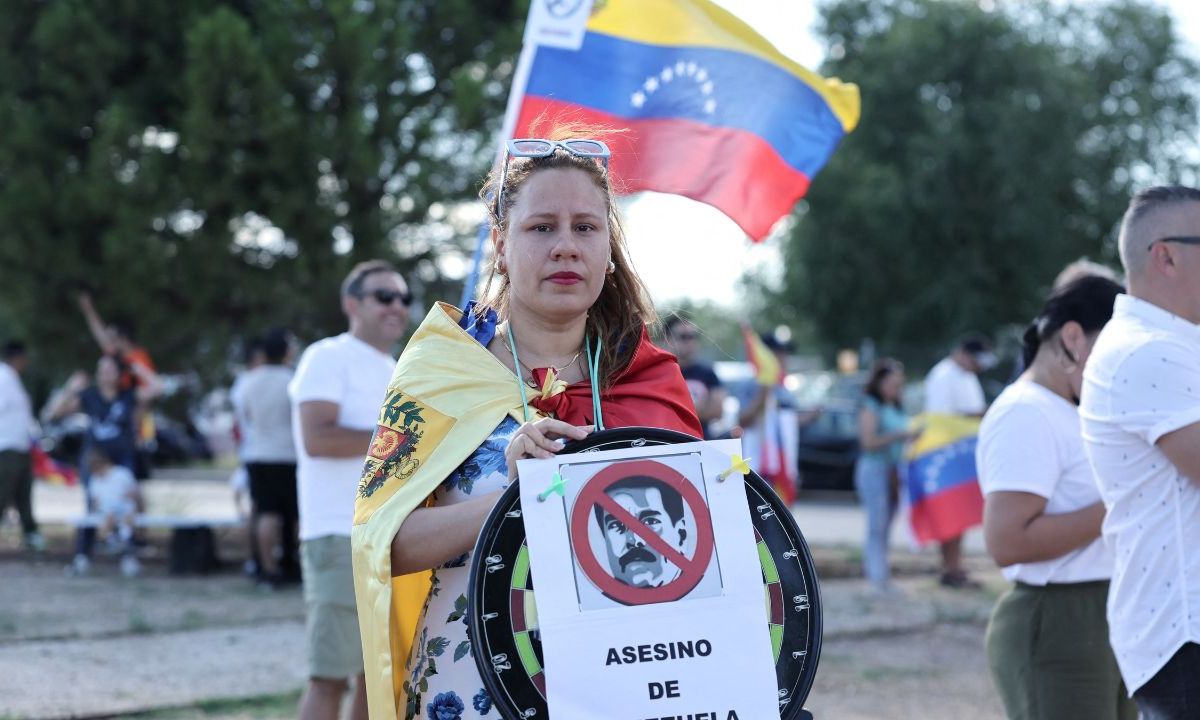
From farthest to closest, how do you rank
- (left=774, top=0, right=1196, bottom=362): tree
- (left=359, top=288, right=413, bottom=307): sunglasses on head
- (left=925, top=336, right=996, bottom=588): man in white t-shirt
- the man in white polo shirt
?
(left=774, top=0, right=1196, bottom=362): tree → (left=925, top=336, right=996, bottom=588): man in white t-shirt → (left=359, top=288, right=413, bottom=307): sunglasses on head → the man in white polo shirt

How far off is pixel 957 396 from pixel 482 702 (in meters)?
9.36

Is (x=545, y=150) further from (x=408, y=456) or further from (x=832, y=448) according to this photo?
(x=832, y=448)

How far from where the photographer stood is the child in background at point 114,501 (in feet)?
37.7

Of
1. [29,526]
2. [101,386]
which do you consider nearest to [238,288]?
[101,386]

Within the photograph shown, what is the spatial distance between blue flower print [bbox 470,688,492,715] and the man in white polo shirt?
1792mm

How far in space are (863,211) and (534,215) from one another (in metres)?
32.1

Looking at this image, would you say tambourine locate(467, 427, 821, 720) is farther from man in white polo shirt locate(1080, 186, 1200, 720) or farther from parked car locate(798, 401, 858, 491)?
parked car locate(798, 401, 858, 491)

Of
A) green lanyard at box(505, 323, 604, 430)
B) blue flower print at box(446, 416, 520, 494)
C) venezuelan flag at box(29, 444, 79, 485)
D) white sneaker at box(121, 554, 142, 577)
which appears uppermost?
green lanyard at box(505, 323, 604, 430)

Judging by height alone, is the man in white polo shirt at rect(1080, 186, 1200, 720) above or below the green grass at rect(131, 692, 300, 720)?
above

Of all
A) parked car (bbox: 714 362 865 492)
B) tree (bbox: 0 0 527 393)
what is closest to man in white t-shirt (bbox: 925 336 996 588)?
tree (bbox: 0 0 527 393)

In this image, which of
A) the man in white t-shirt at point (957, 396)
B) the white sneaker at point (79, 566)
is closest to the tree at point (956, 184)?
the man in white t-shirt at point (957, 396)

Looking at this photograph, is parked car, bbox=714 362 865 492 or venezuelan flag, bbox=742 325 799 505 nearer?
venezuelan flag, bbox=742 325 799 505

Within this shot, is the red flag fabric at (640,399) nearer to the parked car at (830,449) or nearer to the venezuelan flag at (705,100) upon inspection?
the venezuelan flag at (705,100)

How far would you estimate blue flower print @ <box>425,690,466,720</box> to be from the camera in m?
2.63
